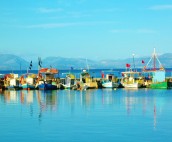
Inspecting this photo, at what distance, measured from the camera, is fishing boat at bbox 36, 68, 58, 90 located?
10012 cm

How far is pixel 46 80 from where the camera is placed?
343 feet

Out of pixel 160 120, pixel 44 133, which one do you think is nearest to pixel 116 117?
pixel 160 120

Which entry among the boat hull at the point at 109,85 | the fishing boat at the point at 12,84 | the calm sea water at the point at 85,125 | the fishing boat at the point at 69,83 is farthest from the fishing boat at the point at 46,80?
the calm sea water at the point at 85,125

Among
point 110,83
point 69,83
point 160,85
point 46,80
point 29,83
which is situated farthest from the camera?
point 110,83

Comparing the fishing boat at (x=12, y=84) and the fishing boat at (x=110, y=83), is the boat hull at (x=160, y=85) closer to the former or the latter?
the fishing boat at (x=110, y=83)

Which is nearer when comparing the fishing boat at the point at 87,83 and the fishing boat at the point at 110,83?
the fishing boat at the point at 87,83

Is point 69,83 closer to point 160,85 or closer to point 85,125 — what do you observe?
point 160,85

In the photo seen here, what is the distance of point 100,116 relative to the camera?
45.1 m

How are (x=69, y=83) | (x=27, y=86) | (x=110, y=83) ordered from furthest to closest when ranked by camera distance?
(x=110, y=83)
(x=69, y=83)
(x=27, y=86)

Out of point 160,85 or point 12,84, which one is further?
point 12,84

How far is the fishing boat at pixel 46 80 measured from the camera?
10012 centimetres

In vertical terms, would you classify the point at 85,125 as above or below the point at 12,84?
below

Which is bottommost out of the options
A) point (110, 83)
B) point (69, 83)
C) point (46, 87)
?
point (46, 87)

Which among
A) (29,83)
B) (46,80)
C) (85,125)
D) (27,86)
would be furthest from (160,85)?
(85,125)
